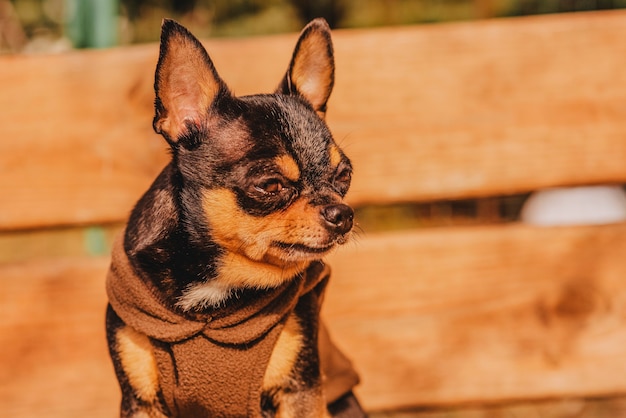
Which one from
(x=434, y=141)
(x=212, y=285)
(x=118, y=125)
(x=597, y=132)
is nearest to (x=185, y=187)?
(x=212, y=285)

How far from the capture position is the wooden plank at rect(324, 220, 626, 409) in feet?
8.56

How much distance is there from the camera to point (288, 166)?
5.36 feet

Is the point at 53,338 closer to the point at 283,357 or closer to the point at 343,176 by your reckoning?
the point at 283,357

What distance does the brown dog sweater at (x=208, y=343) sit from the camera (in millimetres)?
1674

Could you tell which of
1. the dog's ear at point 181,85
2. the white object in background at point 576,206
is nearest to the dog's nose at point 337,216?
the dog's ear at point 181,85

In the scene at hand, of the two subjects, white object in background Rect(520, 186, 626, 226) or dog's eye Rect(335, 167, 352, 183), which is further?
white object in background Rect(520, 186, 626, 226)

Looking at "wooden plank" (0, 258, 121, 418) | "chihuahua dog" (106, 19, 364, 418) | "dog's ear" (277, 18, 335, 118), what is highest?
"dog's ear" (277, 18, 335, 118)

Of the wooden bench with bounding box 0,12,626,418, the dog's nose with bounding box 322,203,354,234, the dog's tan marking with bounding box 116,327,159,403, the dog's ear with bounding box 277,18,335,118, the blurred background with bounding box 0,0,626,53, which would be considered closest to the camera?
the dog's nose with bounding box 322,203,354,234

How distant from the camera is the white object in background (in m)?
3.44

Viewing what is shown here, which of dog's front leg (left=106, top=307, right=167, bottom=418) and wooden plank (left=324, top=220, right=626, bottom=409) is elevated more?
dog's front leg (left=106, top=307, right=167, bottom=418)

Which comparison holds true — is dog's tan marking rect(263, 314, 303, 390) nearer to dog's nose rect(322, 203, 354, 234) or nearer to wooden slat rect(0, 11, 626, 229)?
dog's nose rect(322, 203, 354, 234)

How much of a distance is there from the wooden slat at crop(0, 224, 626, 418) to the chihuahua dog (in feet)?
2.86

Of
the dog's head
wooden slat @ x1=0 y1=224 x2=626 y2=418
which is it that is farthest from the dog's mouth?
wooden slat @ x1=0 y1=224 x2=626 y2=418

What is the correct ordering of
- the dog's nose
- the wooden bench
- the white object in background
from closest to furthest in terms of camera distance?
the dog's nose < the wooden bench < the white object in background
